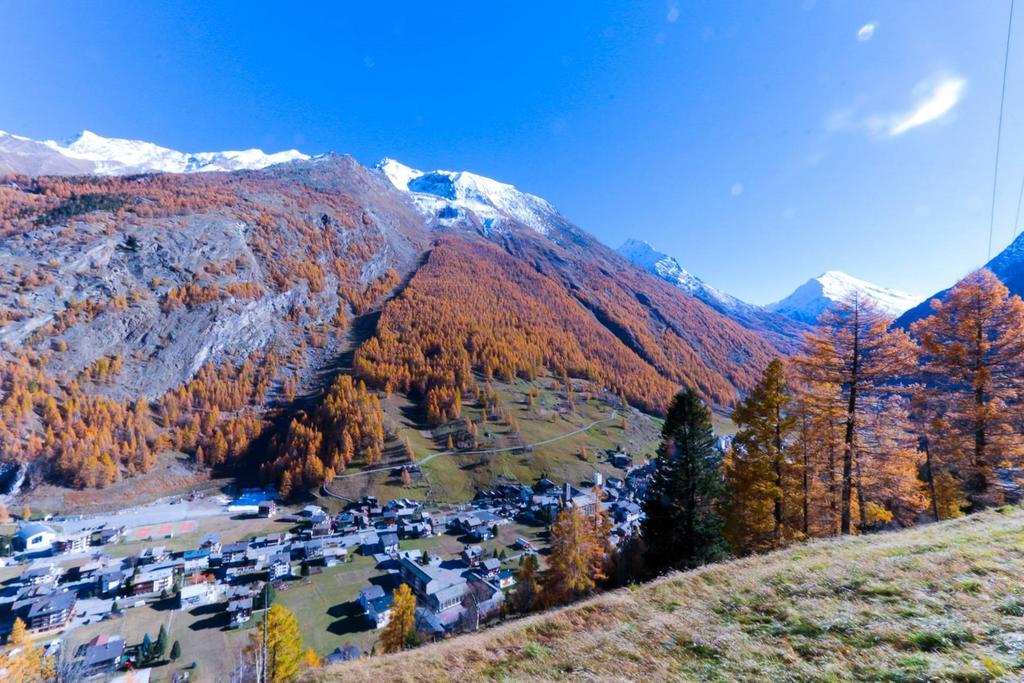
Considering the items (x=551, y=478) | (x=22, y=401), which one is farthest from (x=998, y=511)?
(x=22, y=401)

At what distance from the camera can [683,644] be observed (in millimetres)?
9203

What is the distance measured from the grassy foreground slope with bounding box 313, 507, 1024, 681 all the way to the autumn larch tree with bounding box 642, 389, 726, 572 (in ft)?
27.0

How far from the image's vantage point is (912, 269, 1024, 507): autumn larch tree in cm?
1939

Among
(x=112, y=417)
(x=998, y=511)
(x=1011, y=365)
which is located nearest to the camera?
(x=998, y=511)

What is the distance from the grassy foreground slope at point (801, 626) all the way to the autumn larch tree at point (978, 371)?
753 centimetres

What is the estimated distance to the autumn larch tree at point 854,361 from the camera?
64.5 ft

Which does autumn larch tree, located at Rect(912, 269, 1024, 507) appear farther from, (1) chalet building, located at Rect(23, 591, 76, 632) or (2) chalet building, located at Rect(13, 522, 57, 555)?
(2) chalet building, located at Rect(13, 522, 57, 555)

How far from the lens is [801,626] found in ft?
28.3

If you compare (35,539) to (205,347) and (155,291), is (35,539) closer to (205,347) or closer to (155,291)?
(205,347)

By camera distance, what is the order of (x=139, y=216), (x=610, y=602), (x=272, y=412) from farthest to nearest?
(x=139, y=216) < (x=272, y=412) < (x=610, y=602)

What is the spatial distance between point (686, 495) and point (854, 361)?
11.4 meters

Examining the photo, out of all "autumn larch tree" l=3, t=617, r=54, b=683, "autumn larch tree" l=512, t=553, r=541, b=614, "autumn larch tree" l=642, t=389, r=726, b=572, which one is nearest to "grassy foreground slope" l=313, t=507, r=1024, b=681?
"autumn larch tree" l=642, t=389, r=726, b=572

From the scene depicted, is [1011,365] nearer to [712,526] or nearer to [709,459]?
[709,459]

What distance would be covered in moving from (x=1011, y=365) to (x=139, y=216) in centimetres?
22911
